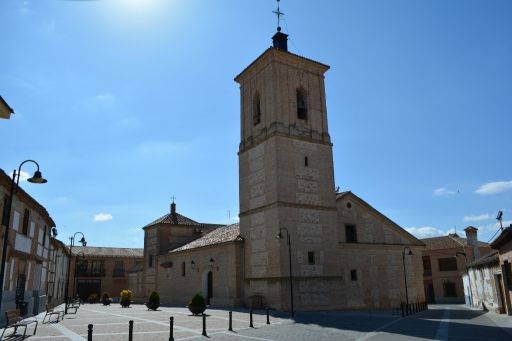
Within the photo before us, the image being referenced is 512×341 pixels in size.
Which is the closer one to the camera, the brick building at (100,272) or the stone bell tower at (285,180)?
the stone bell tower at (285,180)

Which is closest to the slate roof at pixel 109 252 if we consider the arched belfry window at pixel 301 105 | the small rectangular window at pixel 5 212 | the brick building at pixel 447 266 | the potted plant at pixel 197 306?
the brick building at pixel 447 266

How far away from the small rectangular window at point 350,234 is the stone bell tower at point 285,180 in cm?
187

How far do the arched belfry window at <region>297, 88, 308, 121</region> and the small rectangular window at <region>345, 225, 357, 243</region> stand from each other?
8.06m

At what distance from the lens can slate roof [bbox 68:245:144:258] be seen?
58.8 meters

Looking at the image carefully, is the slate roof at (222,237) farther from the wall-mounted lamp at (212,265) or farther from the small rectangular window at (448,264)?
the small rectangular window at (448,264)

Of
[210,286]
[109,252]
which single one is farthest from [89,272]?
[210,286]

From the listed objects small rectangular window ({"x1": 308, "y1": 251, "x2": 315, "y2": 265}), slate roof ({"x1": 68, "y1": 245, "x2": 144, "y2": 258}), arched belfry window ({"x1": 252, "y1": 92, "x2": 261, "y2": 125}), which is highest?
arched belfry window ({"x1": 252, "y1": 92, "x2": 261, "y2": 125})

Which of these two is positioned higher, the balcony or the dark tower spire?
the dark tower spire

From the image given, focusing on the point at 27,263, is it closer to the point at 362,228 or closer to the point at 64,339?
the point at 64,339

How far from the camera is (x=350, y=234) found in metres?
28.7

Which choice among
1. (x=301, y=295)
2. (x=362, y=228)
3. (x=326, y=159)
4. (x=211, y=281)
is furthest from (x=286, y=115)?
(x=211, y=281)

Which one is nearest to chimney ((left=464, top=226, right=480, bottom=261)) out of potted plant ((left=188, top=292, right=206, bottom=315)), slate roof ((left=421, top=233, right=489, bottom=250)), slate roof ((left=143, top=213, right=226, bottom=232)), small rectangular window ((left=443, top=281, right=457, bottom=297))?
slate roof ((left=421, top=233, right=489, bottom=250))

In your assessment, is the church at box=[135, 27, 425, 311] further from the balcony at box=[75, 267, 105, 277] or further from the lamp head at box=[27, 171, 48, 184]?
the balcony at box=[75, 267, 105, 277]

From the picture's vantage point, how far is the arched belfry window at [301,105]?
29.1 m
